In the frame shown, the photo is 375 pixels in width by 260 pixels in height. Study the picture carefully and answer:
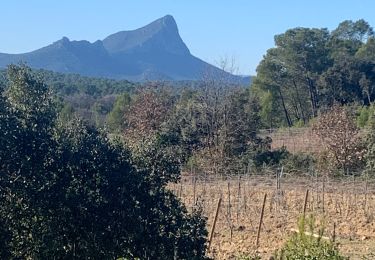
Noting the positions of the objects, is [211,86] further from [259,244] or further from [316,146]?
[259,244]

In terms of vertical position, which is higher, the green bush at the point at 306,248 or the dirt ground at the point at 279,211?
the green bush at the point at 306,248

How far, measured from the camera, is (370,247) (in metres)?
13.7

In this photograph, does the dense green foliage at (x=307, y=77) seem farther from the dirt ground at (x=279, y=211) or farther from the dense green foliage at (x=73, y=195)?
the dense green foliage at (x=73, y=195)

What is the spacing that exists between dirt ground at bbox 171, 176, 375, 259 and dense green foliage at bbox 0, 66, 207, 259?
3.42m

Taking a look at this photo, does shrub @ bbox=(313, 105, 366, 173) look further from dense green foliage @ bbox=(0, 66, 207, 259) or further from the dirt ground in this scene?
dense green foliage @ bbox=(0, 66, 207, 259)

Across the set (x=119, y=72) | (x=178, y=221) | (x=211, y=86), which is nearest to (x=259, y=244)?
(x=178, y=221)

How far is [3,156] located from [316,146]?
1964 cm

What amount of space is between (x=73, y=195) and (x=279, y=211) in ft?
30.2

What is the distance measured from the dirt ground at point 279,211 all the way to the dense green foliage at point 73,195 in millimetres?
3420

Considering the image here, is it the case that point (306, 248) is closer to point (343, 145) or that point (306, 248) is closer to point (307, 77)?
point (343, 145)

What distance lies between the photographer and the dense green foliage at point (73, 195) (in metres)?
8.48

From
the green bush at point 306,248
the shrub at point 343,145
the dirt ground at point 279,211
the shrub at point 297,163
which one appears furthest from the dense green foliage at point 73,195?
the shrub at point 343,145

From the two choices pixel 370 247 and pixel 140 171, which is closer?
pixel 140 171

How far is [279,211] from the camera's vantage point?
16812mm
